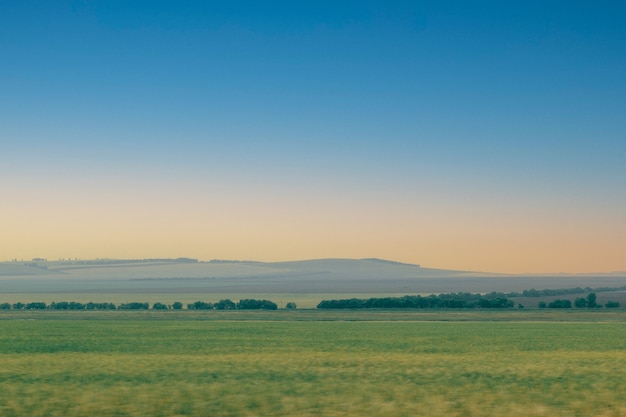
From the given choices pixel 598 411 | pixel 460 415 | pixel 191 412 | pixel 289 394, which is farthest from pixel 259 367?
pixel 598 411

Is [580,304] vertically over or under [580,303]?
under

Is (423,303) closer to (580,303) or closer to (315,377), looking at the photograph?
(580,303)

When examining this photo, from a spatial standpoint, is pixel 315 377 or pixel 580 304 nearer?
pixel 315 377

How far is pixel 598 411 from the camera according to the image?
48.9 feet

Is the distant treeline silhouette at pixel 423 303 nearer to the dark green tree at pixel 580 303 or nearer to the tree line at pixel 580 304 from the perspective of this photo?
the tree line at pixel 580 304

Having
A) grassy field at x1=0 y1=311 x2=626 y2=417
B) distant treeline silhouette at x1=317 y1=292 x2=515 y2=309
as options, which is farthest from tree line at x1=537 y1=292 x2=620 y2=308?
grassy field at x1=0 y1=311 x2=626 y2=417

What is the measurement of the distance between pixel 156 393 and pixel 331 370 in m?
6.17

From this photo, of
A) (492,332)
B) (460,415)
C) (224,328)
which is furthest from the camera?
(224,328)

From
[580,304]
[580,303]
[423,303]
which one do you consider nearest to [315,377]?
[423,303]

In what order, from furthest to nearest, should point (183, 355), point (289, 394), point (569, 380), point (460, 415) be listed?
point (183, 355) < point (569, 380) < point (289, 394) < point (460, 415)

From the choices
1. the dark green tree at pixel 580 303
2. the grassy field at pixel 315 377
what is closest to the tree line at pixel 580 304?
the dark green tree at pixel 580 303

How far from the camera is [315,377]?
19.5 metres

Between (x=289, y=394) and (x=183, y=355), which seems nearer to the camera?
(x=289, y=394)

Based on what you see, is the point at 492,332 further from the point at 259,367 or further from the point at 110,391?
the point at 110,391
